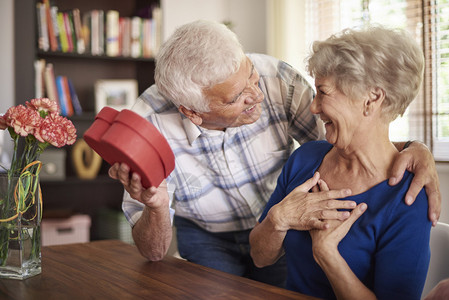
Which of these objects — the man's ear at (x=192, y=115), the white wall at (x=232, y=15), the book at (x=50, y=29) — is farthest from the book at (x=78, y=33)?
the man's ear at (x=192, y=115)

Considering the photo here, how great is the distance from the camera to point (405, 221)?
1252 millimetres

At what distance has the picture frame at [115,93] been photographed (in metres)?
3.77

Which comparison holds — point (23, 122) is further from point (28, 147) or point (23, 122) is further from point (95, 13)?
point (95, 13)

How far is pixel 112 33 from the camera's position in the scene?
376 cm

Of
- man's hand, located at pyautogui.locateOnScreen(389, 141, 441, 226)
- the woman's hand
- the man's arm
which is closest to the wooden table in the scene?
the man's arm

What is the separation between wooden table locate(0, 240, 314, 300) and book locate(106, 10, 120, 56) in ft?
7.82

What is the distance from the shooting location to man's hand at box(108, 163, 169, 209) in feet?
4.12

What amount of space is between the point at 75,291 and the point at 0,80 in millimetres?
2633

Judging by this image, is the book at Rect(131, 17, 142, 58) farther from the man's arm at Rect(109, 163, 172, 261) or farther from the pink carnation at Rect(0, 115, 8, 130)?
the pink carnation at Rect(0, 115, 8, 130)

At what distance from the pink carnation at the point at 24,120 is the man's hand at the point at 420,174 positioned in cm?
89

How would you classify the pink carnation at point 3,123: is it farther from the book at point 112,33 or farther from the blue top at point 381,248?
the book at point 112,33

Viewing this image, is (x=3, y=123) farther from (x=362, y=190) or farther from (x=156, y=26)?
(x=156, y=26)

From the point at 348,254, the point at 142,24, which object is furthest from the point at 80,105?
the point at 348,254

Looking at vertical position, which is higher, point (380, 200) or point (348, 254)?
point (380, 200)
